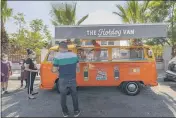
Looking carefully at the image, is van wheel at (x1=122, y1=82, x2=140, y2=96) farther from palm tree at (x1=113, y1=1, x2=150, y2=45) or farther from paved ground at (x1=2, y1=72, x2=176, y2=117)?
palm tree at (x1=113, y1=1, x2=150, y2=45)

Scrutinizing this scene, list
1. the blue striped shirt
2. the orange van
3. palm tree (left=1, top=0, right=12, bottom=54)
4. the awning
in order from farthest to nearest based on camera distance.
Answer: palm tree (left=1, top=0, right=12, bottom=54)
the orange van
the awning
the blue striped shirt

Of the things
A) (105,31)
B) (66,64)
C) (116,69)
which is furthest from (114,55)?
(66,64)

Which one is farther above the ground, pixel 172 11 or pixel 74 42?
pixel 172 11

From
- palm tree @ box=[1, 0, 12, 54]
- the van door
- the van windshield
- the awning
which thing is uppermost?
palm tree @ box=[1, 0, 12, 54]

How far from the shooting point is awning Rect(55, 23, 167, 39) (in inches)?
277

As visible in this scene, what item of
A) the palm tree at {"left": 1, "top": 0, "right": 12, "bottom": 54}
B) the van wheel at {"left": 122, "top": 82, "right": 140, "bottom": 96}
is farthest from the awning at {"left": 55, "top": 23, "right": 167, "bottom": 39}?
the palm tree at {"left": 1, "top": 0, "right": 12, "bottom": 54}

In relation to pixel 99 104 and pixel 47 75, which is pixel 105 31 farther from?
pixel 47 75

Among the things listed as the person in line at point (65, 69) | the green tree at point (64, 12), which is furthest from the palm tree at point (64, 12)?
the person in line at point (65, 69)

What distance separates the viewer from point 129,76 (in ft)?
25.7

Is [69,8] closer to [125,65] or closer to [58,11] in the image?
[58,11]

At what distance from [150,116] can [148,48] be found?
2.88 meters

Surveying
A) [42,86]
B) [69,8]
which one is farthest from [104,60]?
[69,8]

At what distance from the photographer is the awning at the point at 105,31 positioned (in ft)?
23.1

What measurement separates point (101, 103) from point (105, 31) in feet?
7.17
